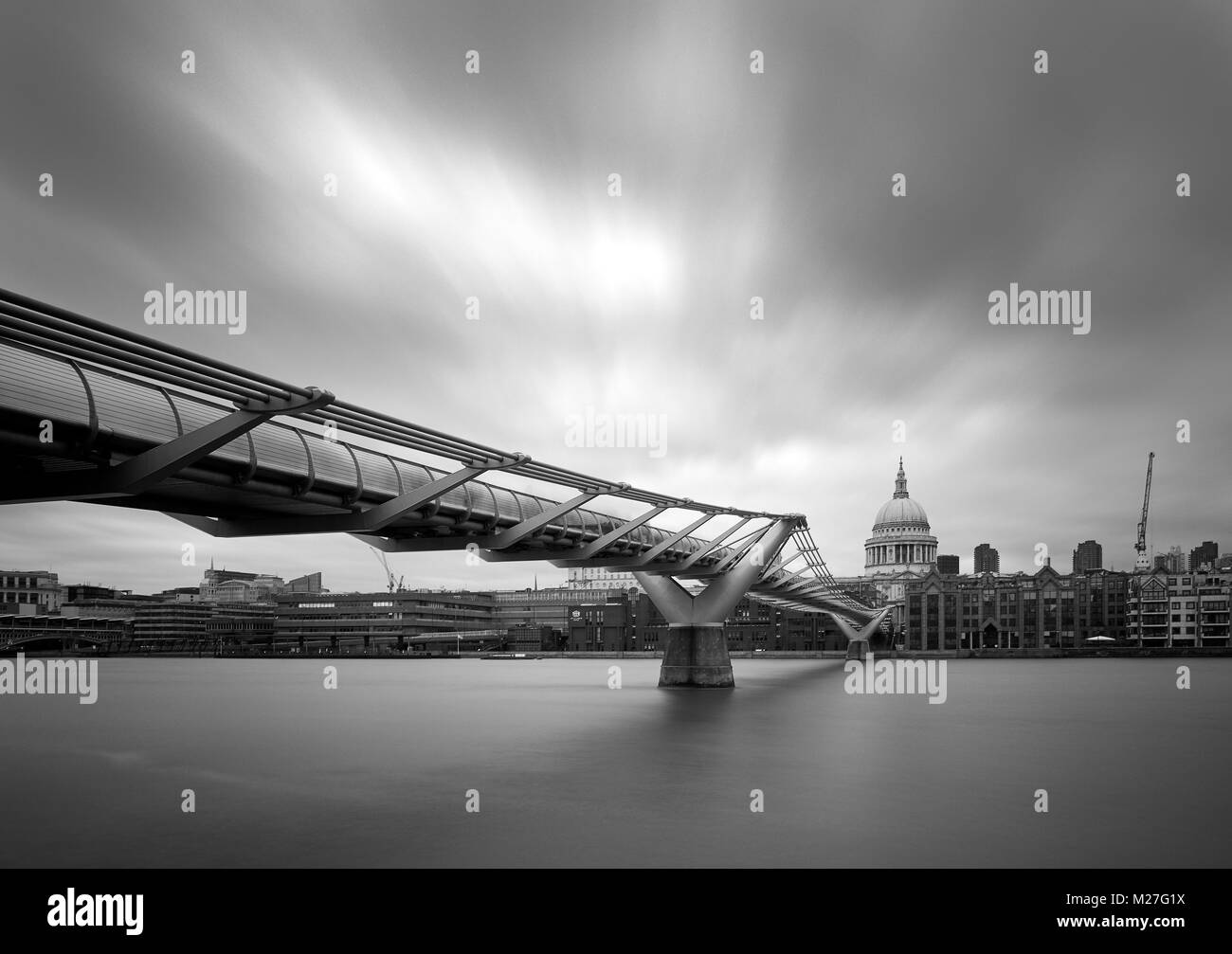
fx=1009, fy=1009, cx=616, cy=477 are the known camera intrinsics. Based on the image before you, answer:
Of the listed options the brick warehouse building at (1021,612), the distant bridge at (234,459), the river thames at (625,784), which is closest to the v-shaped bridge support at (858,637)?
the brick warehouse building at (1021,612)

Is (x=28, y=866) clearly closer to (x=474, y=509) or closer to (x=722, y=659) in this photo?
(x=474, y=509)

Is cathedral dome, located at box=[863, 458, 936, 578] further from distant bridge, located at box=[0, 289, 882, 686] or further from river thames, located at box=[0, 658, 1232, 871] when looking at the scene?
distant bridge, located at box=[0, 289, 882, 686]

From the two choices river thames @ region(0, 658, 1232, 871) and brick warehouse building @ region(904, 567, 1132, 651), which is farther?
brick warehouse building @ region(904, 567, 1132, 651)

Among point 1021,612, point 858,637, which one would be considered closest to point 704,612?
point 858,637

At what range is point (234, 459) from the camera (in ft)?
59.9

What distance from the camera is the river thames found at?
15078 mm

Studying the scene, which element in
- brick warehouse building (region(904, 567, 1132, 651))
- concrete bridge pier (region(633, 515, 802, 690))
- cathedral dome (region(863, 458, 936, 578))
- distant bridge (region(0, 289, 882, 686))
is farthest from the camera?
cathedral dome (region(863, 458, 936, 578))

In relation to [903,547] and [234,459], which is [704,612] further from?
[903,547]

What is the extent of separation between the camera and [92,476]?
644 inches

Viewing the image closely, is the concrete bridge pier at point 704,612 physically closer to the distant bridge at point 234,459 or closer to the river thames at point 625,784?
the river thames at point 625,784

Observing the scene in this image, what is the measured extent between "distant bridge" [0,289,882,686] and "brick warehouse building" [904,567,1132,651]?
412 ft

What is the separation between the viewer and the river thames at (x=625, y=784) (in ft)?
49.5

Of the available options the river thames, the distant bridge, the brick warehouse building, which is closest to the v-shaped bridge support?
the brick warehouse building
